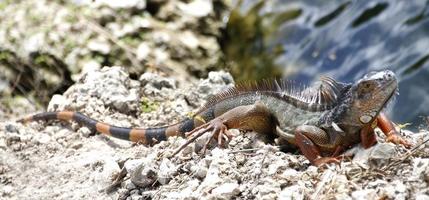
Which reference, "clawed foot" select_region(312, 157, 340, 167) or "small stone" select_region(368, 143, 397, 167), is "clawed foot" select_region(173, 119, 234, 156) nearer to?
"clawed foot" select_region(312, 157, 340, 167)

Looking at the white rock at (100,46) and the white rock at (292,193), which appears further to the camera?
the white rock at (100,46)

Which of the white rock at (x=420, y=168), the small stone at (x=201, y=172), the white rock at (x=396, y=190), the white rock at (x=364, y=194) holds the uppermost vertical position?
the white rock at (x=420, y=168)

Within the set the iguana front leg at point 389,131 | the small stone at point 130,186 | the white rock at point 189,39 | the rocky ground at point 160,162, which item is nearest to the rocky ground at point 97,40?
the white rock at point 189,39

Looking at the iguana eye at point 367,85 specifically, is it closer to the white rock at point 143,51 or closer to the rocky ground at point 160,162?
the rocky ground at point 160,162

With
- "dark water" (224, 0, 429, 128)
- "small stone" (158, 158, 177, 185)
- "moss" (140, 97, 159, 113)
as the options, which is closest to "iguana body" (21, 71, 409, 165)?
"small stone" (158, 158, 177, 185)

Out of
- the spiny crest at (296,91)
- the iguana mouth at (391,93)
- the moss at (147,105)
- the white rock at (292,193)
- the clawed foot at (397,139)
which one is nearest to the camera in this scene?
the white rock at (292,193)

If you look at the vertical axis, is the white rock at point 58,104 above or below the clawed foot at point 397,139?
below

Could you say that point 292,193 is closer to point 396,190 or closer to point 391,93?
point 396,190

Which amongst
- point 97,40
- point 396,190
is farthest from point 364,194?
point 97,40
